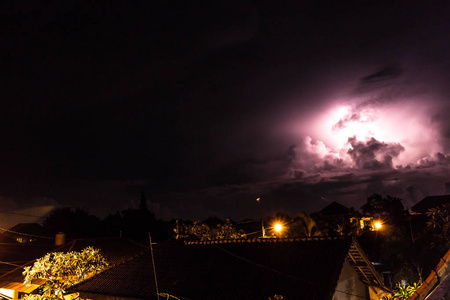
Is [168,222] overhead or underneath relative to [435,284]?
overhead

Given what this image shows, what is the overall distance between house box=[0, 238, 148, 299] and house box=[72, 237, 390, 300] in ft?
16.0

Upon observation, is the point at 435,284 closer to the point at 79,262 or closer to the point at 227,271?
the point at 227,271

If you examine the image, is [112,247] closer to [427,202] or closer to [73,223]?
[73,223]

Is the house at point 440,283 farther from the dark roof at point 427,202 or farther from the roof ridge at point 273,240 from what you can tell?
the dark roof at point 427,202

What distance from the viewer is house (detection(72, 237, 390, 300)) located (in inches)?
494

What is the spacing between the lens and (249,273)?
13.9 meters

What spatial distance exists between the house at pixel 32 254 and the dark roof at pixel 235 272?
447cm

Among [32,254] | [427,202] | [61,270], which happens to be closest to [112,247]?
[32,254]

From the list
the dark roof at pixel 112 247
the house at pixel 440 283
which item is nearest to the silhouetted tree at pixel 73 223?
the dark roof at pixel 112 247

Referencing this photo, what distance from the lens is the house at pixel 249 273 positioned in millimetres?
12539

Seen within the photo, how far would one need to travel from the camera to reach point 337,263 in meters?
12.7

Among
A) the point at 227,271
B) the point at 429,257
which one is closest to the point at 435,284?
the point at 227,271

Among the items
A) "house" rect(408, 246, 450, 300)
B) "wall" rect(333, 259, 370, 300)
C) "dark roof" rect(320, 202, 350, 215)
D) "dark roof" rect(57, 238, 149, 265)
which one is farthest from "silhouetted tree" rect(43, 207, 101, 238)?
"house" rect(408, 246, 450, 300)

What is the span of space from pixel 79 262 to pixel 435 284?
15.3m
